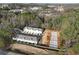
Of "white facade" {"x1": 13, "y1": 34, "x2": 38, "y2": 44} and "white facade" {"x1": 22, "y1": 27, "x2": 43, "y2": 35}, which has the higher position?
"white facade" {"x1": 22, "y1": 27, "x2": 43, "y2": 35}

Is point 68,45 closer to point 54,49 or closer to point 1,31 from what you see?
point 54,49

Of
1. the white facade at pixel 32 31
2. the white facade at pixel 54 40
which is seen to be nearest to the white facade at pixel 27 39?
the white facade at pixel 32 31

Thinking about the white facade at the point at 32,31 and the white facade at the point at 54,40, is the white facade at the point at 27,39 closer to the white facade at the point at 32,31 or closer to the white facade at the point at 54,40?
the white facade at the point at 32,31

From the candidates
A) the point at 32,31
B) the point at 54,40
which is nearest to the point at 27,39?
the point at 32,31

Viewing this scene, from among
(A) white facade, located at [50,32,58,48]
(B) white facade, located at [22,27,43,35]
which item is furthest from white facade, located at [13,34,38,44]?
(A) white facade, located at [50,32,58,48]

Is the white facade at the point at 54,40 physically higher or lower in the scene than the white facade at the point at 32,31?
lower

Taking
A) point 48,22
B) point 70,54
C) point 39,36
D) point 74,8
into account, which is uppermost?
point 74,8

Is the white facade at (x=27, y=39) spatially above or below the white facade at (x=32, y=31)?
below

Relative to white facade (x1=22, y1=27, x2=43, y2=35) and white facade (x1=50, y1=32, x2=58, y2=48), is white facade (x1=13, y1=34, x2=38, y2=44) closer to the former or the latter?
white facade (x1=22, y1=27, x2=43, y2=35)

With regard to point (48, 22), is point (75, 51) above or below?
below

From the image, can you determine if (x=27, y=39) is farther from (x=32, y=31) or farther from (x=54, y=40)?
(x=54, y=40)

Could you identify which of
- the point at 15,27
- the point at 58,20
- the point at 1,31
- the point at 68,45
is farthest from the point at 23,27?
the point at 68,45
